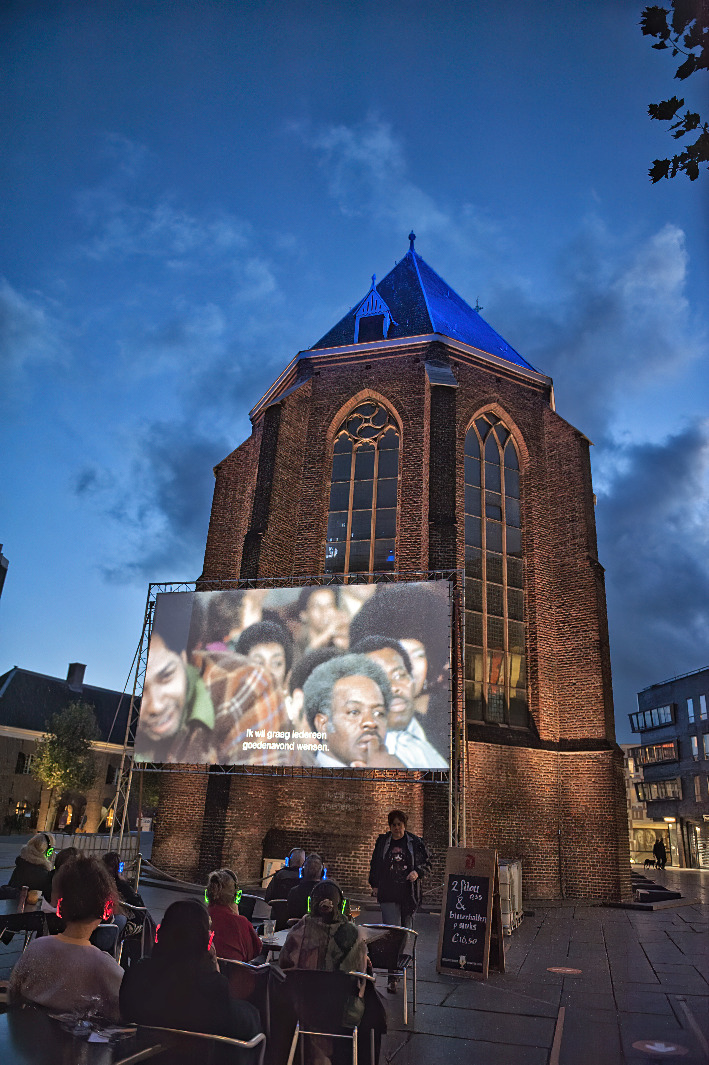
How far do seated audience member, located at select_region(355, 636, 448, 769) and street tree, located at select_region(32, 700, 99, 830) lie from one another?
1007 inches

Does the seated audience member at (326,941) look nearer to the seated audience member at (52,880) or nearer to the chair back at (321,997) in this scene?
the chair back at (321,997)

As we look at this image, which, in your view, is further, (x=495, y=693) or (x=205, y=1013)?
(x=495, y=693)

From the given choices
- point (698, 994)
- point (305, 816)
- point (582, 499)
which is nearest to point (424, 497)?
point (582, 499)

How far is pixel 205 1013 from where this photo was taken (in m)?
2.60

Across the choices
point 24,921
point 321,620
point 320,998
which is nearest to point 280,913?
point 24,921

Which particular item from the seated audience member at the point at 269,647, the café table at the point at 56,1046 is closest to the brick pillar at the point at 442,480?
the seated audience member at the point at 269,647

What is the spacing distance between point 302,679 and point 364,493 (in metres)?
5.46

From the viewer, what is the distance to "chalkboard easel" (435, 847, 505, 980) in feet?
21.9

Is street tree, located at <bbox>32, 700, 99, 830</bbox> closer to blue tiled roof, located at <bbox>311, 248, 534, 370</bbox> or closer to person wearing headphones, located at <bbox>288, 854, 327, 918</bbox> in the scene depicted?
blue tiled roof, located at <bbox>311, 248, 534, 370</bbox>

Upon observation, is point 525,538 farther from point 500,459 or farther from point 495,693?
point 495,693

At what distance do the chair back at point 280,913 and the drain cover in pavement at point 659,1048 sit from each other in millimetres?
Answer: 2636

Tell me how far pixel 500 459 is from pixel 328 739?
8468 millimetres

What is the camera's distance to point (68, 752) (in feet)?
107

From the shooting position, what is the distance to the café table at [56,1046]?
1.87 m
